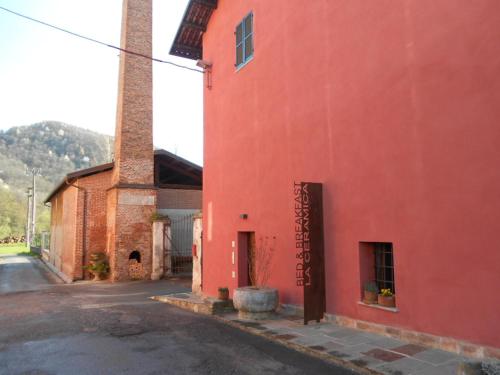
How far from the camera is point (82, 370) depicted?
5605 millimetres

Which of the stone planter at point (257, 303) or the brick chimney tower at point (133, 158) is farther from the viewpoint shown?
the brick chimney tower at point (133, 158)

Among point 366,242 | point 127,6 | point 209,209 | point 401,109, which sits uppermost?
point 127,6

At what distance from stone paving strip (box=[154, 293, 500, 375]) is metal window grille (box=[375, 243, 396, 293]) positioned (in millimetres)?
961

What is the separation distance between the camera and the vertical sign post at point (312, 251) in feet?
25.0

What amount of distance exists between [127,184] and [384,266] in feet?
45.0

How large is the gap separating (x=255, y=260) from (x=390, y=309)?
4427mm

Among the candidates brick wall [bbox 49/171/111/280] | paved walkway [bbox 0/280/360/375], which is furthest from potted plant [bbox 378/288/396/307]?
brick wall [bbox 49/171/111/280]

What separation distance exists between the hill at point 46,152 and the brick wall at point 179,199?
296 ft

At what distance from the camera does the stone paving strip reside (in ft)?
16.6

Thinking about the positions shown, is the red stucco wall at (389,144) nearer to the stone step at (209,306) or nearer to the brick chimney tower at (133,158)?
the stone step at (209,306)

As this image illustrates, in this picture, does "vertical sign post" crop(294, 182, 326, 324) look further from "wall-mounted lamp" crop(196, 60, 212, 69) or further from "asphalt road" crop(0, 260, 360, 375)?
"wall-mounted lamp" crop(196, 60, 212, 69)

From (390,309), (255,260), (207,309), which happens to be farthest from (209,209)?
(390,309)

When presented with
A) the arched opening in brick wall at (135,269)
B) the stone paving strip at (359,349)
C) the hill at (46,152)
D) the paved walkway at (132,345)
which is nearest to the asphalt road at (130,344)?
the paved walkway at (132,345)

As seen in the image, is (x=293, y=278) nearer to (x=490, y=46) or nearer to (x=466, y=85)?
(x=466, y=85)
